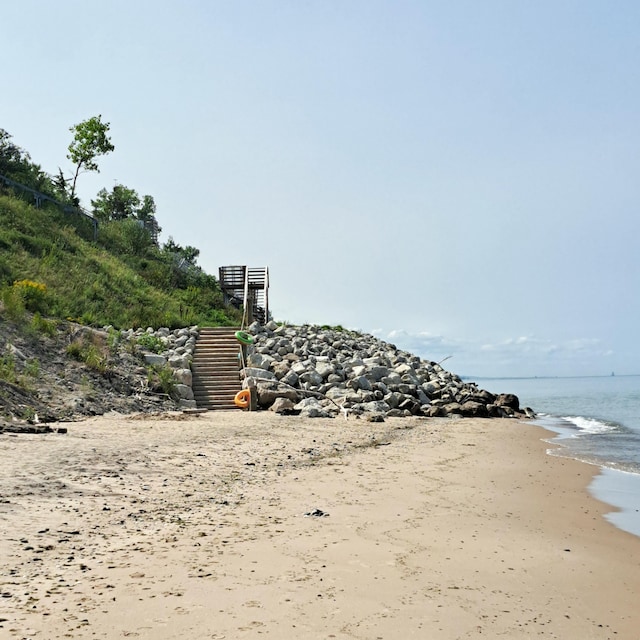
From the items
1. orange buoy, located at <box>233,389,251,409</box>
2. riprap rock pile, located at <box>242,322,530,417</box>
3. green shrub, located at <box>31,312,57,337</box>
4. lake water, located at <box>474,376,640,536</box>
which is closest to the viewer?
lake water, located at <box>474,376,640,536</box>

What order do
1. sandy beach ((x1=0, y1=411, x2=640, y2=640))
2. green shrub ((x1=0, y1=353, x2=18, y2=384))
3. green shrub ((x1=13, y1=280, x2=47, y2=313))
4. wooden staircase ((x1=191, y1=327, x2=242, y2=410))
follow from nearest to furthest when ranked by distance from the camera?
sandy beach ((x1=0, y1=411, x2=640, y2=640))
green shrub ((x1=0, y1=353, x2=18, y2=384))
wooden staircase ((x1=191, y1=327, x2=242, y2=410))
green shrub ((x1=13, y1=280, x2=47, y2=313))

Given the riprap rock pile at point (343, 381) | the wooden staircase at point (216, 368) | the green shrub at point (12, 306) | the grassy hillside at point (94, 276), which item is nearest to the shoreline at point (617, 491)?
the riprap rock pile at point (343, 381)

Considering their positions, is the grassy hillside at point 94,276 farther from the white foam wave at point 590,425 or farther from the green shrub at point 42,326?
the white foam wave at point 590,425

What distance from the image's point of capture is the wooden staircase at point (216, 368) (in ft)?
60.5

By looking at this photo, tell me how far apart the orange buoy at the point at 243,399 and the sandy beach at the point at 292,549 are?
806cm

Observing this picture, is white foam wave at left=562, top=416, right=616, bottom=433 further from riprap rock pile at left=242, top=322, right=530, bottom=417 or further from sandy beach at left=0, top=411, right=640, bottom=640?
sandy beach at left=0, top=411, right=640, bottom=640

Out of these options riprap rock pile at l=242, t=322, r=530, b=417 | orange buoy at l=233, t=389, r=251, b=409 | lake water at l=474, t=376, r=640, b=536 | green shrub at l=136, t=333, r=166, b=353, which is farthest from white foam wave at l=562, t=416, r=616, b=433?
green shrub at l=136, t=333, r=166, b=353

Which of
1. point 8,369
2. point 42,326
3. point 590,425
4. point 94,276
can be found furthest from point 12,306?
point 590,425

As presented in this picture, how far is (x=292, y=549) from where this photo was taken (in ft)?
15.6

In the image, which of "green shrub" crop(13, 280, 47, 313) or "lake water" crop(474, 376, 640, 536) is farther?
"green shrub" crop(13, 280, 47, 313)

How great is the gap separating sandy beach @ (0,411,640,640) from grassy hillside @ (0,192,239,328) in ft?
40.1

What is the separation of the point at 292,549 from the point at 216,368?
1552cm

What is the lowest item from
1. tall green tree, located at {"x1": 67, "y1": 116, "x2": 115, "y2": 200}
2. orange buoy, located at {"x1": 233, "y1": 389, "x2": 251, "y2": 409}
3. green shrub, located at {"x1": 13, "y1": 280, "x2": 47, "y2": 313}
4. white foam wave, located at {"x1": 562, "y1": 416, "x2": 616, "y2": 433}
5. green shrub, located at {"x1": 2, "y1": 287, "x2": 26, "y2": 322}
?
white foam wave, located at {"x1": 562, "y1": 416, "x2": 616, "y2": 433}

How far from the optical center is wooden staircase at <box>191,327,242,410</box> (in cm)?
1844
